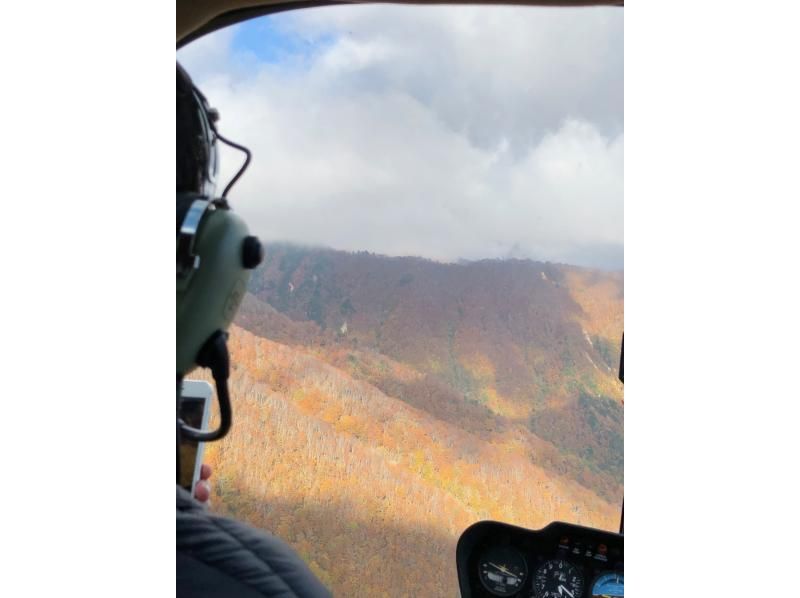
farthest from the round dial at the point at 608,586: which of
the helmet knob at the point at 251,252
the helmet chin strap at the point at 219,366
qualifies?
the helmet knob at the point at 251,252

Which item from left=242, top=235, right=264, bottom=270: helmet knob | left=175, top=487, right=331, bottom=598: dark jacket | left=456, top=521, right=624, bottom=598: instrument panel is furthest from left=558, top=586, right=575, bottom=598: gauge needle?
left=242, top=235, right=264, bottom=270: helmet knob

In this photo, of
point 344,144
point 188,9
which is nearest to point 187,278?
point 344,144

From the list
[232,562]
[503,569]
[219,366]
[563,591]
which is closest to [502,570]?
[503,569]

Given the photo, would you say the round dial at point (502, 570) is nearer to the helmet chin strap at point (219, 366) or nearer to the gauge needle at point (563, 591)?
the gauge needle at point (563, 591)
